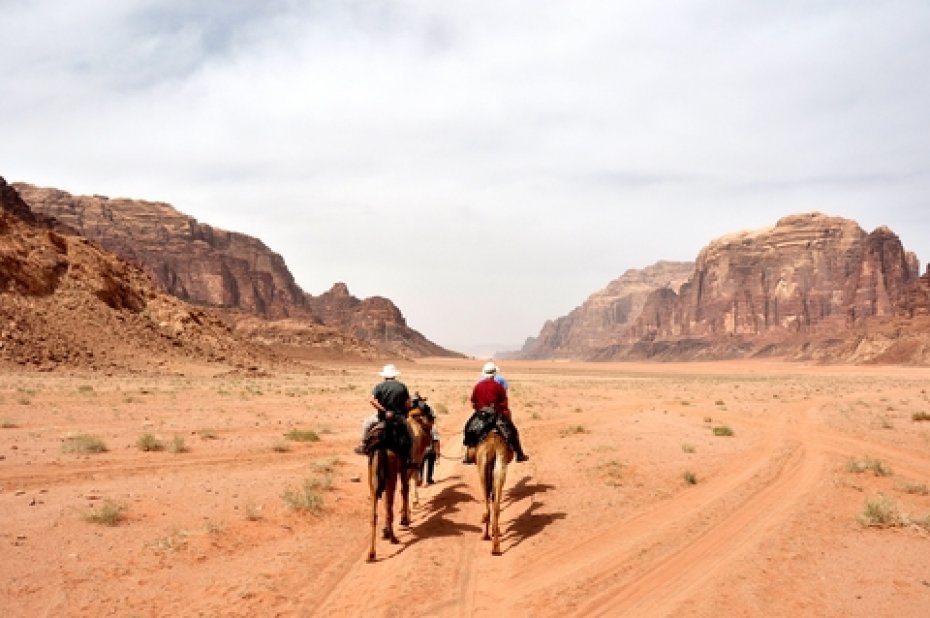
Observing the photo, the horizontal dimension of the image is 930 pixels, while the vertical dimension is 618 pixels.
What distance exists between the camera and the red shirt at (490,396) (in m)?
10.5

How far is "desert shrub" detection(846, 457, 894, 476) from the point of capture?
14.0 meters

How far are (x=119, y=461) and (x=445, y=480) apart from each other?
746cm

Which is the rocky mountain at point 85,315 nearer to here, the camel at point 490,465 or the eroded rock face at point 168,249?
the camel at point 490,465

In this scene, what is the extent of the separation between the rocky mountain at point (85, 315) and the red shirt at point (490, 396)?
4325 centimetres

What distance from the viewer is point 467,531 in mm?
9891

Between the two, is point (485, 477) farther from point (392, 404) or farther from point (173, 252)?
point (173, 252)

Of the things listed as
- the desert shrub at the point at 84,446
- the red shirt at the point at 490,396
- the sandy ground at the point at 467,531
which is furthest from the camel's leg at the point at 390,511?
the desert shrub at the point at 84,446

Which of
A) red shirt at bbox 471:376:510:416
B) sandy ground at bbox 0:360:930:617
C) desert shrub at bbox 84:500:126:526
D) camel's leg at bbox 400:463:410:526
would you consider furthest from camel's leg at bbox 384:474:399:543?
desert shrub at bbox 84:500:126:526

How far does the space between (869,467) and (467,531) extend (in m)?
10.3

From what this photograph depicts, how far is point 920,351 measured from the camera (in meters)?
108

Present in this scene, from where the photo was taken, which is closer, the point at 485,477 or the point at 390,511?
the point at 390,511

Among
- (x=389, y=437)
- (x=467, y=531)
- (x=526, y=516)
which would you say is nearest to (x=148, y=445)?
(x=389, y=437)

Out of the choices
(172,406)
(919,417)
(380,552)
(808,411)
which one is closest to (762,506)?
(380,552)

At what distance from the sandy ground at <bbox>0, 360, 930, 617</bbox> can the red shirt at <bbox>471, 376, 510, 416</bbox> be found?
6.55 ft
